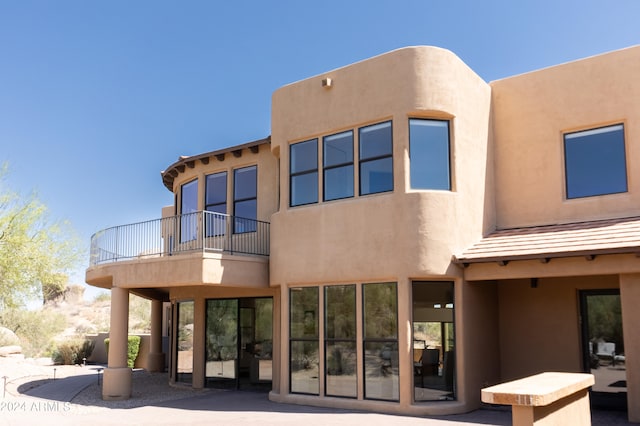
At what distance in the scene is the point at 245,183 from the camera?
18.0 meters

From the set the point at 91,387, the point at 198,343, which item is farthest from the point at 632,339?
the point at 91,387

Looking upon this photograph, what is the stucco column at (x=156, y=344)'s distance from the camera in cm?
2420

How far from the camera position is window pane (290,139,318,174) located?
15234 mm

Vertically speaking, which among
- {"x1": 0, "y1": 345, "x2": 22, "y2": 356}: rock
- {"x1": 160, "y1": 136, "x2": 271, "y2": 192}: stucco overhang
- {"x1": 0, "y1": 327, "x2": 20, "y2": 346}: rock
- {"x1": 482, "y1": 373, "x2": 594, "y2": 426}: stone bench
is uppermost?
{"x1": 160, "y1": 136, "x2": 271, "y2": 192}: stucco overhang

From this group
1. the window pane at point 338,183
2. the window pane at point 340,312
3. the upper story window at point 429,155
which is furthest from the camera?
the window pane at point 338,183

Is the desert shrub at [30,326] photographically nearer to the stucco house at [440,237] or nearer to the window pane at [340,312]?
the stucco house at [440,237]

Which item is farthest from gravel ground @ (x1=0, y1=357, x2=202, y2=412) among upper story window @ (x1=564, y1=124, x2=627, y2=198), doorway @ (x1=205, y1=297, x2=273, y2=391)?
upper story window @ (x1=564, y1=124, x2=627, y2=198)

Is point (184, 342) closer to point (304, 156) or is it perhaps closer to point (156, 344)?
point (156, 344)

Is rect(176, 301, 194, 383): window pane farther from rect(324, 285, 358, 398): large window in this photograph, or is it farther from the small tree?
the small tree

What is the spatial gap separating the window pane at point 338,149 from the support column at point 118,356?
663 cm

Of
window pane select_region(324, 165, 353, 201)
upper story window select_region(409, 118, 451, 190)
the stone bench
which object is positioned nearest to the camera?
the stone bench

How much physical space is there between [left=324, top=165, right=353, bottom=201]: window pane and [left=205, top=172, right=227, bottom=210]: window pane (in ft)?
14.7

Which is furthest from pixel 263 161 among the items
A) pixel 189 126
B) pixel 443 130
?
pixel 189 126

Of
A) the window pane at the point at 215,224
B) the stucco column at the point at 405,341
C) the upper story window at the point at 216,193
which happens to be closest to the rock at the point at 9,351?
the upper story window at the point at 216,193
